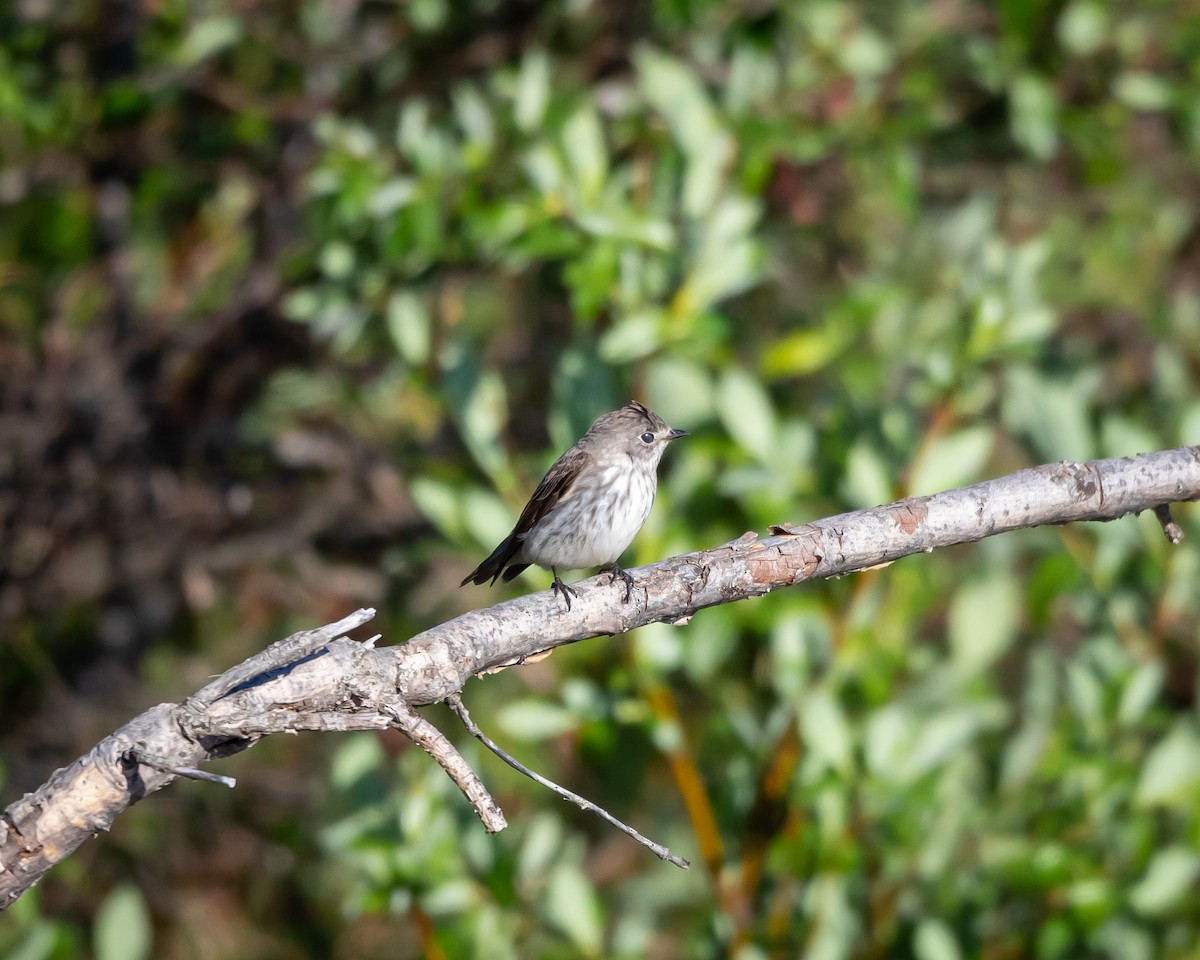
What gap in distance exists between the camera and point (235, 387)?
5.58 metres

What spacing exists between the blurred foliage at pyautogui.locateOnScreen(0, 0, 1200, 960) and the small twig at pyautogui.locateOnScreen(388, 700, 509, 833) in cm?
133

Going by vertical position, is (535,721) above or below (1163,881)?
above

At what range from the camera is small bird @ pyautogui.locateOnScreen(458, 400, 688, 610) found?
418cm

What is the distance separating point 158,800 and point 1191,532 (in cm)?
416

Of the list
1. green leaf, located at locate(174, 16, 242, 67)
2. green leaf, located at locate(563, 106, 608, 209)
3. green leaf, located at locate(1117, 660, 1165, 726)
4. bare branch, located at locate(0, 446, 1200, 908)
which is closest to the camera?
bare branch, located at locate(0, 446, 1200, 908)

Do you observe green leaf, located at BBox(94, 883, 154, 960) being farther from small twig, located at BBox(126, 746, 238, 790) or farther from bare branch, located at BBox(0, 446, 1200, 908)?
small twig, located at BBox(126, 746, 238, 790)

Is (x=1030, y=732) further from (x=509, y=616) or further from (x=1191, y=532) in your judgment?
(x=509, y=616)

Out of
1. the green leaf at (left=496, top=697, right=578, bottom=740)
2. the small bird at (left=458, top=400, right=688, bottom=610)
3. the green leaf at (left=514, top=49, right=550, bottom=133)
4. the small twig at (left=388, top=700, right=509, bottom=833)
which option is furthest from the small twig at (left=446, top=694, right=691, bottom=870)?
the green leaf at (left=514, top=49, right=550, bottom=133)

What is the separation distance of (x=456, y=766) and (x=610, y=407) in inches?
64.6

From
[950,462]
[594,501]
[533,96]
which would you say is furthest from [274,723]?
[533,96]

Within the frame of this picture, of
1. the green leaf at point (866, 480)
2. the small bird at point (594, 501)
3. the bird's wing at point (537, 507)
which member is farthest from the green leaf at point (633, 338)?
the green leaf at point (866, 480)

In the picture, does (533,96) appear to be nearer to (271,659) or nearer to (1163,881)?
(271,659)

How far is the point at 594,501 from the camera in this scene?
4.42 meters

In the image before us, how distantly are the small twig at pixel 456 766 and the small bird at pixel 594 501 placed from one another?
174cm
